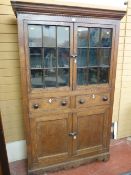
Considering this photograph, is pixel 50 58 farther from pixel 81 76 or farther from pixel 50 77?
pixel 81 76

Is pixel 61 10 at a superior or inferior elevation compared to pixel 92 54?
superior

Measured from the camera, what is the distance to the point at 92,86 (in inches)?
78.2

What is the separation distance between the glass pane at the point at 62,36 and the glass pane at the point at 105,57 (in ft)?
1.39

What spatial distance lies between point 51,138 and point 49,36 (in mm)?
1086

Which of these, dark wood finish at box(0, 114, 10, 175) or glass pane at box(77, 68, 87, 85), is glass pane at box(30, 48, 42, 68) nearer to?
glass pane at box(77, 68, 87, 85)

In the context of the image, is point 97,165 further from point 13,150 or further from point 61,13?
point 61,13

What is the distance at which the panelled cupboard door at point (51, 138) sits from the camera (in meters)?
1.93

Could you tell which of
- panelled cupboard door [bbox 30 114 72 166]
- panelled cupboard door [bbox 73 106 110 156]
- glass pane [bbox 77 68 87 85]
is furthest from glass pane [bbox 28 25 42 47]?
panelled cupboard door [bbox 73 106 110 156]

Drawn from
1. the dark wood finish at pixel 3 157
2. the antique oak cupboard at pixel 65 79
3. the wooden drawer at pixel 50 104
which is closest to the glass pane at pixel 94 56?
the antique oak cupboard at pixel 65 79

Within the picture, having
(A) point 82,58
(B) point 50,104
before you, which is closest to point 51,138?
(B) point 50,104

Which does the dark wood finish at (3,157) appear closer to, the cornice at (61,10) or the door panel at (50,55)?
the door panel at (50,55)

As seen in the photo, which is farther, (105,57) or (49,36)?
(105,57)

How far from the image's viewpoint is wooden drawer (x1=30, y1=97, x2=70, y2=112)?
72.2 inches

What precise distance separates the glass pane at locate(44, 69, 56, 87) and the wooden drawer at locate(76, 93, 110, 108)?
32 cm
